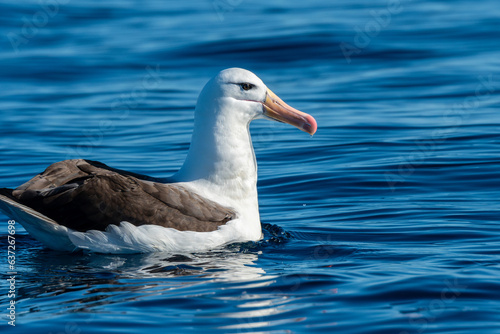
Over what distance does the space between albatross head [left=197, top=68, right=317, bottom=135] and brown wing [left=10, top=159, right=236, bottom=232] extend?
0.98 meters

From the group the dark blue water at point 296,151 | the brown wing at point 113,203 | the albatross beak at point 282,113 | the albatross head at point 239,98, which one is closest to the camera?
the dark blue water at point 296,151

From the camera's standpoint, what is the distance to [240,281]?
6.91 m

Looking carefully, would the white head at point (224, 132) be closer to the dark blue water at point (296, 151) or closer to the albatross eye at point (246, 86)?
the albatross eye at point (246, 86)

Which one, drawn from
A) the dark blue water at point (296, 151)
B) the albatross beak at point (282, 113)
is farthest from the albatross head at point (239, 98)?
the dark blue water at point (296, 151)

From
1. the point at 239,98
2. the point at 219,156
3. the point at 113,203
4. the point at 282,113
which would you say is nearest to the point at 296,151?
the point at 282,113

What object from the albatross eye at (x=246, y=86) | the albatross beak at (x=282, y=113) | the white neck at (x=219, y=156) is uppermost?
the albatross eye at (x=246, y=86)

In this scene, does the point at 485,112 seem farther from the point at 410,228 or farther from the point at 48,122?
the point at 48,122

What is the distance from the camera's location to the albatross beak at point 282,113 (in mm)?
8484

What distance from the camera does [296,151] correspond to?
500 inches

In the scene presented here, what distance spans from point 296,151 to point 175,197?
519cm

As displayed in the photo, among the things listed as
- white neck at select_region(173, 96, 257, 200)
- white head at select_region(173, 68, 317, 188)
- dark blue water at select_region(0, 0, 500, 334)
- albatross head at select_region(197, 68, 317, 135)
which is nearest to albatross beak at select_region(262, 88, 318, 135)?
albatross head at select_region(197, 68, 317, 135)

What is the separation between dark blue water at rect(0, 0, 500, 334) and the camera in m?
6.32

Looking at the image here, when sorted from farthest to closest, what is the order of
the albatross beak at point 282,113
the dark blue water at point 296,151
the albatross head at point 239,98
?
the albatross beak at point 282,113 → the albatross head at point 239,98 → the dark blue water at point 296,151

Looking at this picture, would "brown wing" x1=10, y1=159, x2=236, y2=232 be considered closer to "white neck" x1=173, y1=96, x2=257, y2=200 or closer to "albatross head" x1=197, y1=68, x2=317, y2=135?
"white neck" x1=173, y1=96, x2=257, y2=200
